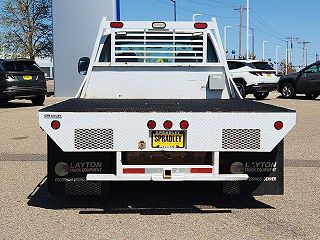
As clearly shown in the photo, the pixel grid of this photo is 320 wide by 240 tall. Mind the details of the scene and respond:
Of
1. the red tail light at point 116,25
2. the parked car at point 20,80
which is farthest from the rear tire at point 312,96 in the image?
the red tail light at point 116,25

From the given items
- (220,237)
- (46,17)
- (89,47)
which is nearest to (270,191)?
(220,237)

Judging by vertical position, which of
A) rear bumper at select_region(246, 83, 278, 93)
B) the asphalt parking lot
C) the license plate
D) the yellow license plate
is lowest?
the asphalt parking lot

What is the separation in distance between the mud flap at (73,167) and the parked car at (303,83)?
1916 cm

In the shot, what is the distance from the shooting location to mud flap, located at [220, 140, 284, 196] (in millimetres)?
5160

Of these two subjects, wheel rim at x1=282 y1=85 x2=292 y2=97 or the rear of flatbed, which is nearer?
the rear of flatbed

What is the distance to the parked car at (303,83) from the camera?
74.5 ft

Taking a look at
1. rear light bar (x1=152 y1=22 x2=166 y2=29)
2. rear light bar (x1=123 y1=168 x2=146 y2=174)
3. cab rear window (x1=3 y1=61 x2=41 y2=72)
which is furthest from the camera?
cab rear window (x1=3 y1=61 x2=41 y2=72)

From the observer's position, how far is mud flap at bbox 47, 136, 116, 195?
5.15 meters

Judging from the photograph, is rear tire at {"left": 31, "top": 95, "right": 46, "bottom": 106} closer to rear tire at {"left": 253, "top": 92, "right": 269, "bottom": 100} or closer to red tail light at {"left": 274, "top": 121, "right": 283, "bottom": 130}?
rear tire at {"left": 253, "top": 92, "right": 269, "bottom": 100}

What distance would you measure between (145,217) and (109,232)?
61 centimetres

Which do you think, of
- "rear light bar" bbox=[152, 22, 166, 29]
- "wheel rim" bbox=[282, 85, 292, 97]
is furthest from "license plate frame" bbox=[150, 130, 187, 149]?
"wheel rim" bbox=[282, 85, 292, 97]

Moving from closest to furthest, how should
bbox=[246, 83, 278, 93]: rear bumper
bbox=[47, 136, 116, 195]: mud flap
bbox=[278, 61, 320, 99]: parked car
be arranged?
1. bbox=[47, 136, 116, 195]: mud flap
2. bbox=[246, 83, 278, 93]: rear bumper
3. bbox=[278, 61, 320, 99]: parked car

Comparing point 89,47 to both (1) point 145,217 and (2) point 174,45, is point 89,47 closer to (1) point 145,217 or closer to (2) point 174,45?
(2) point 174,45

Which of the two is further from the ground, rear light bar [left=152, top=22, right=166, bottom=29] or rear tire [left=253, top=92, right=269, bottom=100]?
rear light bar [left=152, top=22, right=166, bottom=29]
